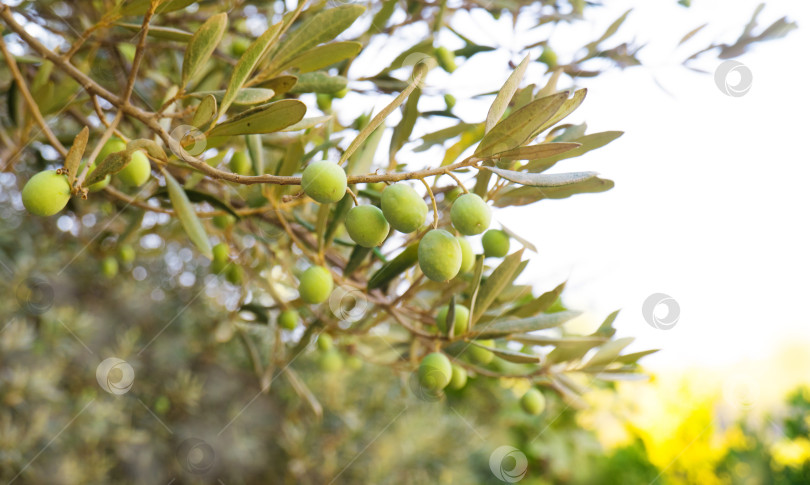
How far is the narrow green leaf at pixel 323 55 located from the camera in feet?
3.36

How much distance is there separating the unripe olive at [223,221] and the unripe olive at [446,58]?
2.34ft

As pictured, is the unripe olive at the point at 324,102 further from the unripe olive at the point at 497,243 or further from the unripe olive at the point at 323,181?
the unripe olive at the point at 323,181

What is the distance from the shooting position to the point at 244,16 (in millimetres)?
1872

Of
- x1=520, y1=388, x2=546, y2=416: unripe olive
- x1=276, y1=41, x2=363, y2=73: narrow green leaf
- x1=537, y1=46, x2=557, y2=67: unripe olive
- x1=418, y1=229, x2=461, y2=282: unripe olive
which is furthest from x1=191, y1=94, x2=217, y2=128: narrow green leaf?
x1=537, y1=46, x2=557, y2=67: unripe olive

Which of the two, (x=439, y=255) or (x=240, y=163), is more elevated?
(x=439, y=255)

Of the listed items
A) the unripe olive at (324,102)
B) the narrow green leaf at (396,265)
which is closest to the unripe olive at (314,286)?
the narrow green leaf at (396,265)

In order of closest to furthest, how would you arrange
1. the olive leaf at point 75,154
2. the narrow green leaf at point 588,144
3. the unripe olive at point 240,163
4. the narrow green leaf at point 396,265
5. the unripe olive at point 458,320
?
the olive leaf at point 75,154 → the narrow green leaf at point 588,144 → the narrow green leaf at point 396,265 → the unripe olive at point 458,320 → the unripe olive at point 240,163

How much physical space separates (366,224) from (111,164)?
0.37 metres

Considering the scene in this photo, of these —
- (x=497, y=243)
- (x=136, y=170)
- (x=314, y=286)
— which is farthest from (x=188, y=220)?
(x=497, y=243)

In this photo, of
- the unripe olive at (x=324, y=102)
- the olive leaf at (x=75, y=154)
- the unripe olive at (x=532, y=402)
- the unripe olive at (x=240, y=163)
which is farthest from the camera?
the unripe olive at (x=324, y=102)

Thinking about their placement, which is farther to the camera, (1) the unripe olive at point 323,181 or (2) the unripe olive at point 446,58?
(2) the unripe olive at point 446,58

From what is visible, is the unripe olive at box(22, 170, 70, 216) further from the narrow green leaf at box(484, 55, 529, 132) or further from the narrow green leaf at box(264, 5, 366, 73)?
the narrow green leaf at box(484, 55, 529, 132)

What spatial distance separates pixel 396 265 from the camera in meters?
1.04

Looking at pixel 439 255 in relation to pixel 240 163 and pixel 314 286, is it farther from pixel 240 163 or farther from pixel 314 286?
pixel 240 163
